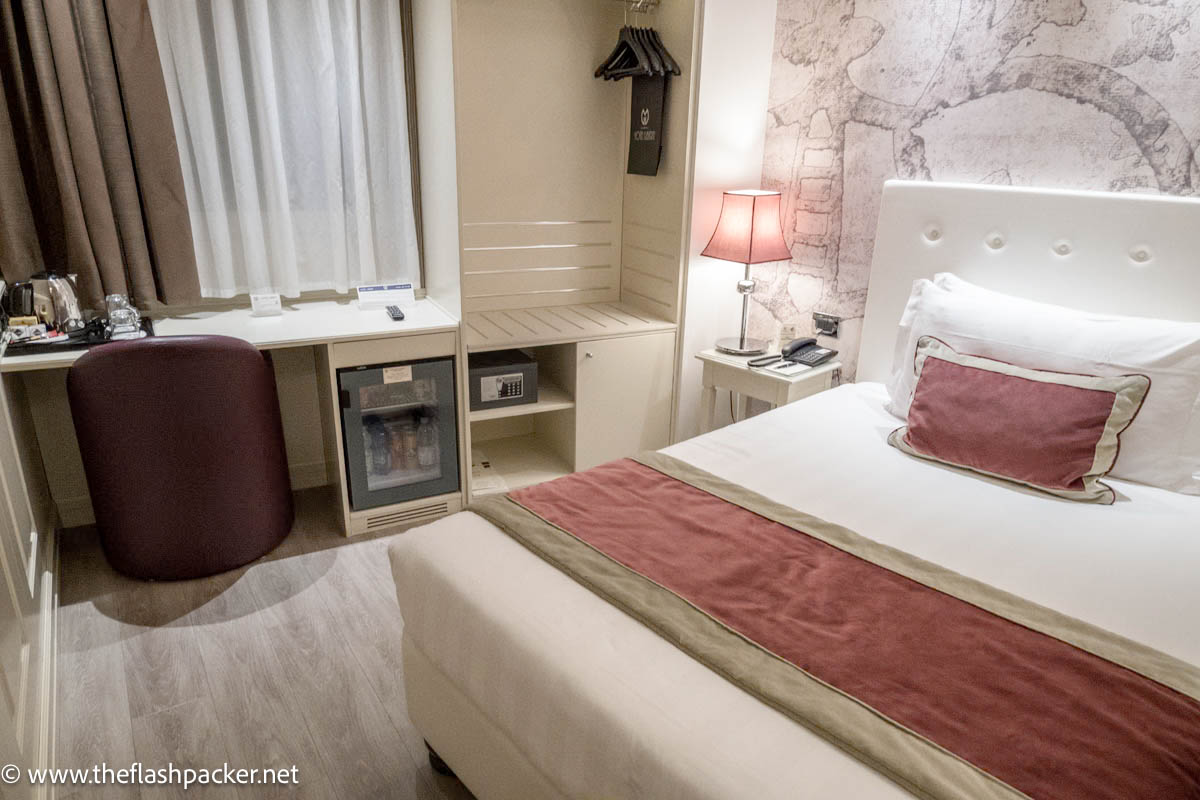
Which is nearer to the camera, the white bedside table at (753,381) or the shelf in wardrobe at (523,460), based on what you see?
the white bedside table at (753,381)

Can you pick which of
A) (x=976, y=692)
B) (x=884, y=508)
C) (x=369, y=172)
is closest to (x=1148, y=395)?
(x=884, y=508)

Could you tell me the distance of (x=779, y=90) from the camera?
3170 mm

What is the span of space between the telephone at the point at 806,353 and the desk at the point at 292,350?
4.18 feet

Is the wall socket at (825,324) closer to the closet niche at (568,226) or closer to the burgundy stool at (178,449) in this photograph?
the closet niche at (568,226)

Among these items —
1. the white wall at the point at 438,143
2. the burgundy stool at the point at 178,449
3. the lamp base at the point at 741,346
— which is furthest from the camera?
the lamp base at the point at 741,346

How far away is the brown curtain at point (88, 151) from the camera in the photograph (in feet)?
7.89

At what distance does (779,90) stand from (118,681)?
3.08 meters

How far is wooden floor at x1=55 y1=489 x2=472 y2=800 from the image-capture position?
1.91 metres

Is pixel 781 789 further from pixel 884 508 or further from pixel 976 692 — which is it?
pixel 884 508

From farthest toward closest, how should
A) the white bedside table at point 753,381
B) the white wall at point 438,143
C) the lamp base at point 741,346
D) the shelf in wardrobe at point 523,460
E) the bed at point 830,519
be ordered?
the shelf in wardrobe at point 523,460
the lamp base at point 741,346
the white bedside table at point 753,381
the white wall at point 438,143
the bed at point 830,519

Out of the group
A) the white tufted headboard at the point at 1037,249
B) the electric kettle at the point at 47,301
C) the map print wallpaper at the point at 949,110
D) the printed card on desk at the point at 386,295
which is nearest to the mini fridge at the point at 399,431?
the printed card on desk at the point at 386,295

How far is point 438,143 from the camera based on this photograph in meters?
2.84

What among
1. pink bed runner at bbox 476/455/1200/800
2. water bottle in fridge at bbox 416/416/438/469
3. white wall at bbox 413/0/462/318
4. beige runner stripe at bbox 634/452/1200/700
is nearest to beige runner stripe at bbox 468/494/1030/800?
pink bed runner at bbox 476/455/1200/800

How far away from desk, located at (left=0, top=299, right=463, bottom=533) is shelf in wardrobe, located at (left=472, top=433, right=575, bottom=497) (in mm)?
656
